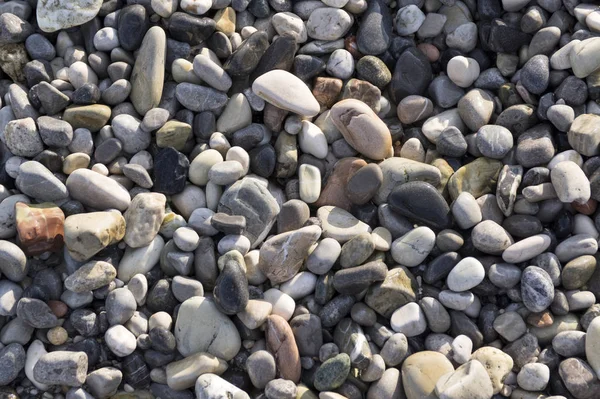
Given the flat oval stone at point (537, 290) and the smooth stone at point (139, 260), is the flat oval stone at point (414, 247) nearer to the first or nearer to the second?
the flat oval stone at point (537, 290)

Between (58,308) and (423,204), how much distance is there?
130 centimetres

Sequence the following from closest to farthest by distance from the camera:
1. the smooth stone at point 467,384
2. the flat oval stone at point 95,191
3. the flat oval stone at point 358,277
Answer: the smooth stone at point 467,384, the flat oval stone at point 358,277, the flat oval stone at point 95,191

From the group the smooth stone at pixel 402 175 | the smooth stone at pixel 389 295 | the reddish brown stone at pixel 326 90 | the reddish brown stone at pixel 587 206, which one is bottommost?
the smooth stone at pixel 389 295

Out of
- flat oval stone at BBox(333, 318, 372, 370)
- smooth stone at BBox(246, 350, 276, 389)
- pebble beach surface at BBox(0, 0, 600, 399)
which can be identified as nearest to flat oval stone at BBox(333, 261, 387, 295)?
pebble beach surface at BBox(0, 0, 600, 399)

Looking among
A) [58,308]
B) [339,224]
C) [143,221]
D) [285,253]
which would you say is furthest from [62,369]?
[339,224]

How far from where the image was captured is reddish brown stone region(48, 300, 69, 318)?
234 centimetres

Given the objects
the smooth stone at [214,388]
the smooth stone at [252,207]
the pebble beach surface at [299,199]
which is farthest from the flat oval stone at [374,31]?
the smooth stone at [214,388]

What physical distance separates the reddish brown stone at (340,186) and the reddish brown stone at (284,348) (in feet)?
1.70

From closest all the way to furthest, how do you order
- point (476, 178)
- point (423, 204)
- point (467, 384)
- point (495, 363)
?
point (467, 384)
point (495, 363)
point (423, 204)
point (476, 178)

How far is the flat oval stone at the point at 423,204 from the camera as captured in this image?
2.46m

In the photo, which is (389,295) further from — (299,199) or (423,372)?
(299,199)

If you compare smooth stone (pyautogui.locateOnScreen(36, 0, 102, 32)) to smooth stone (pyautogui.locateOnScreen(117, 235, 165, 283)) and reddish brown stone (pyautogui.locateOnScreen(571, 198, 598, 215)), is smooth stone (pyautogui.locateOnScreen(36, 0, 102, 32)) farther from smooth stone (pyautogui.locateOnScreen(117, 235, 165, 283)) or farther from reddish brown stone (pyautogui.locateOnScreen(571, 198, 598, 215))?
reddish brown stone (pyautogui.locateOnScreen(571, 198, 598, 215))

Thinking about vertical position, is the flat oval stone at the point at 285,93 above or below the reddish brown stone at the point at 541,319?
above

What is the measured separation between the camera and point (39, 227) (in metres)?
2.36
